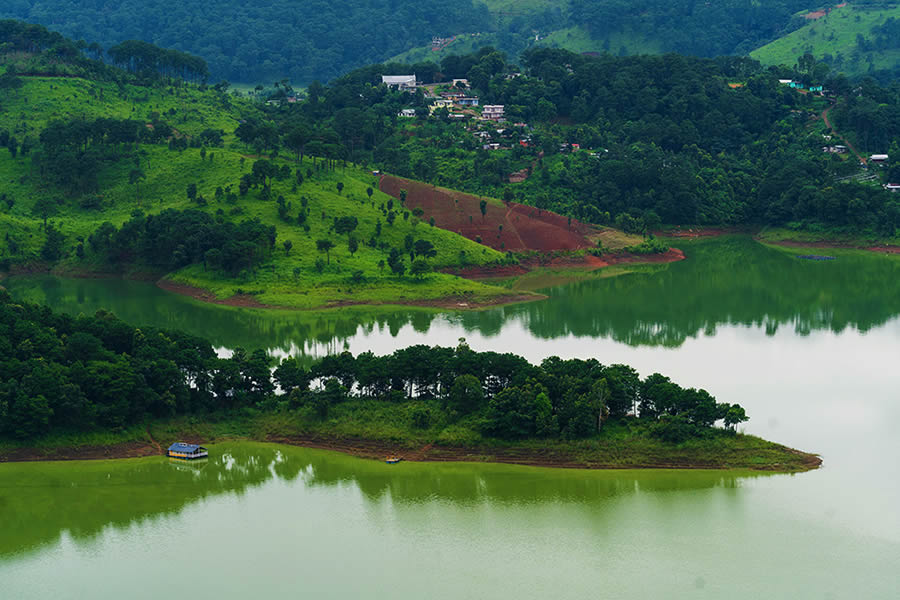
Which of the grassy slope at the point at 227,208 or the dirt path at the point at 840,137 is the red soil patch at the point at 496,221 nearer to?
the grassy slope at the point at 227,208

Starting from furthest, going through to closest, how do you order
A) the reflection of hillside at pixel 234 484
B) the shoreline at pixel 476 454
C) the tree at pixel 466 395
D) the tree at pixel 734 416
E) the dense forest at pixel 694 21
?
the dense forest at pixel 694 21 → the tree at pixel 466 395 → the tree at pixel 734 416 → the shoreline at pixel 476 454 → the reflection of hillside at pixel 234 484

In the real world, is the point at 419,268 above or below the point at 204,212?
below

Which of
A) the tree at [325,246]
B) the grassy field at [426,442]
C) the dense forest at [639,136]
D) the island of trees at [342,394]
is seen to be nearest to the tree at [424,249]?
the tree at [325,246]

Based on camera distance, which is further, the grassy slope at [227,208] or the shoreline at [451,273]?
the grassy slope at [227,208]

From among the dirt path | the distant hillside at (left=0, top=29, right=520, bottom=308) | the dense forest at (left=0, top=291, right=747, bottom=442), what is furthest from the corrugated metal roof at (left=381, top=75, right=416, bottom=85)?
the dense forest at (left=0, top=291, right=747, bottom=442)

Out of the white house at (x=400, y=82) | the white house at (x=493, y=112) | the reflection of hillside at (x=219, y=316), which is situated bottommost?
the reflection of hillside at (x=219, y=316)

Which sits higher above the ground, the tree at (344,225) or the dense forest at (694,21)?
the dense forest at (694,21)

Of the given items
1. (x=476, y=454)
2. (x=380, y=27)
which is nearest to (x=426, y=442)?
(x=476, y=454)

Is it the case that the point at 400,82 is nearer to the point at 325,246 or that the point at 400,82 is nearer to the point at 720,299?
the point at 325,246
